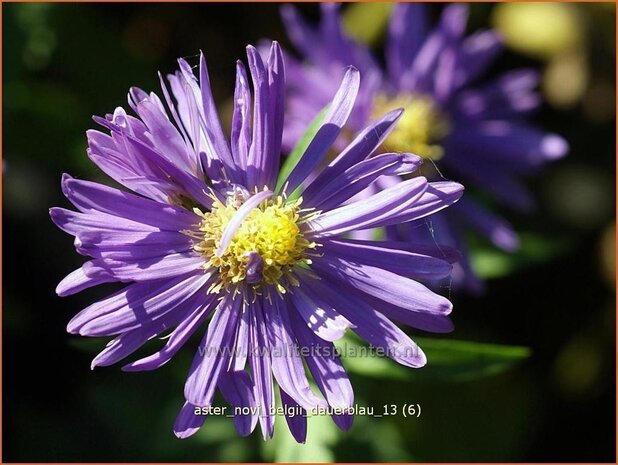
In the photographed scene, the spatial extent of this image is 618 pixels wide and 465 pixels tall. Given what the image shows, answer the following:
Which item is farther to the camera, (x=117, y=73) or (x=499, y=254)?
(x=117, y=73)

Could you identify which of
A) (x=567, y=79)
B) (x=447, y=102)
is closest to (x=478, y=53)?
(x=447, y=102)

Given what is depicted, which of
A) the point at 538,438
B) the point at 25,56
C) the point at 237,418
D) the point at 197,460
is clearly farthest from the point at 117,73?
the point at 538,438

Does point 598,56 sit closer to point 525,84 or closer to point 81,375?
point 525,84

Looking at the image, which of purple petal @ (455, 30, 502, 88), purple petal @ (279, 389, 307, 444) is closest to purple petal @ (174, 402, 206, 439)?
purple petal @ (279, 389, 307, 444)

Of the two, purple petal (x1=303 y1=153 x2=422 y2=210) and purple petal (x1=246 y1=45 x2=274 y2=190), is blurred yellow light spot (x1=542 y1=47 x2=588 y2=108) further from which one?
purple petal (x1=246 y1=45 x2=274 y2=190)

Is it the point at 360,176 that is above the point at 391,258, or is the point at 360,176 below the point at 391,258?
above

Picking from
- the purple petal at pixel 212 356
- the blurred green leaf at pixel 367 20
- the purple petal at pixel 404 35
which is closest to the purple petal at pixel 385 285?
the purple petal at pixel 212 356

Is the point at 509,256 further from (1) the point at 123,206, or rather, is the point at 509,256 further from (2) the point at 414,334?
(1) the point at 123,206
